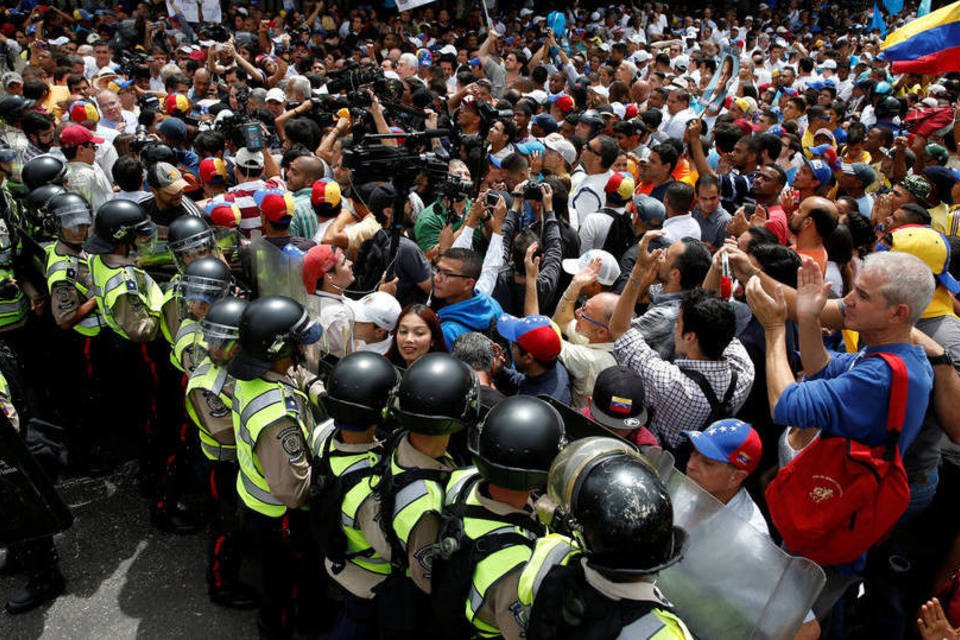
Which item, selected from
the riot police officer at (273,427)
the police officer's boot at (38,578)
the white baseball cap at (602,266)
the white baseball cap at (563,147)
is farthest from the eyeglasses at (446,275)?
the white baseball cap at (563,147)

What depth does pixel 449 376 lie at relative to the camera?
101 inches

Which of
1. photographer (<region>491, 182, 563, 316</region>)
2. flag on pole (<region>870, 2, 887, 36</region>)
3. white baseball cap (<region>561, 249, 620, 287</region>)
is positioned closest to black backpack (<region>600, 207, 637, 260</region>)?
photographer (<region>491, 182, 563, 316</region>)

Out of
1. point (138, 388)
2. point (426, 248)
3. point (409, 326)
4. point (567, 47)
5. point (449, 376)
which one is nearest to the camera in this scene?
point (449, 376)

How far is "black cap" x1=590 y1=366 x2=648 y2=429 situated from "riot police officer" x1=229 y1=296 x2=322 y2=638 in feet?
4.15

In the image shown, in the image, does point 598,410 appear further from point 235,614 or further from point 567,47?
point 567,47

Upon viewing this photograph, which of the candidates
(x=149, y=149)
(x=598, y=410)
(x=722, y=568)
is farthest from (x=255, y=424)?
(x=149, y=149)

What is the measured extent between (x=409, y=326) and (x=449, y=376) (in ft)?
3.94

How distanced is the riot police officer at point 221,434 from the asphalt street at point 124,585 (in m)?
0.15

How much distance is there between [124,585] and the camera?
3.93 m

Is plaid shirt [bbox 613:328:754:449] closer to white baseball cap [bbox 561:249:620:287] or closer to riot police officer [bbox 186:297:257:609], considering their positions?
white baseball cap [bbox 561:249:620:287]

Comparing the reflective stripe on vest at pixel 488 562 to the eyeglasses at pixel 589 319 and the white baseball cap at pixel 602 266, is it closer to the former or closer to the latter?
the eyeglasses at pixel 589 319

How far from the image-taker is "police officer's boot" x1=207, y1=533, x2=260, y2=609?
3.69 m

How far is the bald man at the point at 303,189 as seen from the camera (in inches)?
220

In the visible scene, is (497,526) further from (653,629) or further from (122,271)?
(122,271)
